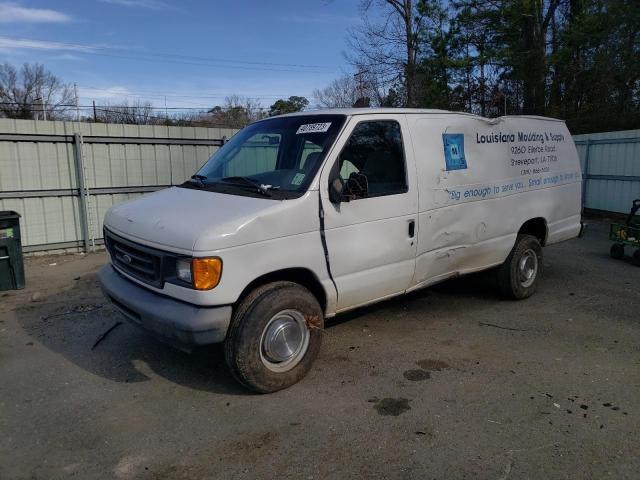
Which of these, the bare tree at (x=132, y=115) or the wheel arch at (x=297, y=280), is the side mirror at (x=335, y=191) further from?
the bare tree at (x=132, y=115)

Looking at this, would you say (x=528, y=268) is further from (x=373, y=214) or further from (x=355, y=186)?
(x=355, y=186)

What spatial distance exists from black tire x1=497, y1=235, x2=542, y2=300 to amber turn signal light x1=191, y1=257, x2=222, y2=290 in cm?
382

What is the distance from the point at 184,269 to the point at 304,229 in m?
0.94

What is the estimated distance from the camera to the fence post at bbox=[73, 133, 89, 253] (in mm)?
9367

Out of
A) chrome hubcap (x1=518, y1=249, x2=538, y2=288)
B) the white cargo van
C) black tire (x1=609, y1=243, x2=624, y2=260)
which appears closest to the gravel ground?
chrome hubcap (x1=518, y1=249, x2=538, y2=288)

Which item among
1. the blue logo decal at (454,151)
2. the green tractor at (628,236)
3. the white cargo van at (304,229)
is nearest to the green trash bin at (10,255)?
the white cargo van at (304,229)

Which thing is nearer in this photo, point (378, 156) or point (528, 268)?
point (378, 156)

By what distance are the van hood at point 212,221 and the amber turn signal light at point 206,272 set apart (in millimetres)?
81

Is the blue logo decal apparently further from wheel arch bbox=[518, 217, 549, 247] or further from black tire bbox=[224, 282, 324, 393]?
black tire bbox=[224, 282, 324, 393]

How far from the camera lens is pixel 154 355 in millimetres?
4668

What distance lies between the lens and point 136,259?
393 centimetres

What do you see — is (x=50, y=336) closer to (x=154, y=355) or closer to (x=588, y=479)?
(x=154, y=355)

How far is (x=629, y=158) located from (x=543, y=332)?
933 centimetres

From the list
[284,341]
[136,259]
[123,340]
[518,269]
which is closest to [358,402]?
[284,341]
